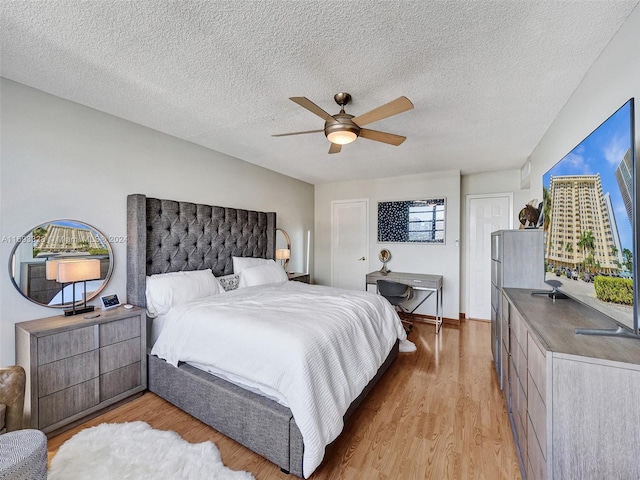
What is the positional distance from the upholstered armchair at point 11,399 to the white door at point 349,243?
14.3ft

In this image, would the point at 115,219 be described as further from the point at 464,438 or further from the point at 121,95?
the point at 464,438

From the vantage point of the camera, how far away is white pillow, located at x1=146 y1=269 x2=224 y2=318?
2.50 m

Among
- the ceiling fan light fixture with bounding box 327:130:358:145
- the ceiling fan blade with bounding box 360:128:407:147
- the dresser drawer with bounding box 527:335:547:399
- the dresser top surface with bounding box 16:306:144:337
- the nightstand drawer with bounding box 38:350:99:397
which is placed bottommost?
the nightstand drawer with bounding box 38:350:99:397

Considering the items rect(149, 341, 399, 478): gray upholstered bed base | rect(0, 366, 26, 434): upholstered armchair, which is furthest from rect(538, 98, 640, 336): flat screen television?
rect(0, 366, 26, 434): upholstered armchair

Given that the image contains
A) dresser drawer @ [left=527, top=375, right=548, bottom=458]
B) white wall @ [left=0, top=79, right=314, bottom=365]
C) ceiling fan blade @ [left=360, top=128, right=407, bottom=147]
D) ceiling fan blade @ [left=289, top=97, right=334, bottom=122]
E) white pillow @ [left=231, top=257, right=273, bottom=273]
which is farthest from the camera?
white pillow @ [left=231, top=257, right=273, bottom=273]

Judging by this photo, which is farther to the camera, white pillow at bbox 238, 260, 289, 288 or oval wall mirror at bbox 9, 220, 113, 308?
white pillow at bbox 238, 260, 289, 288

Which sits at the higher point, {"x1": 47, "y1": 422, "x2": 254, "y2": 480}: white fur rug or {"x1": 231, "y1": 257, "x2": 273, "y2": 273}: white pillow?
{"x1": 231, "y1": 257, "x2": 273, "y2": 273}: white pillow

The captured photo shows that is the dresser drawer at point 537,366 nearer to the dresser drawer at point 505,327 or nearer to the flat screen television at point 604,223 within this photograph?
the flat screen television at point 604,223

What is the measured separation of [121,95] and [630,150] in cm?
313

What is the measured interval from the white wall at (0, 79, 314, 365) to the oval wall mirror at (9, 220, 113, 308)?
0.17 ft

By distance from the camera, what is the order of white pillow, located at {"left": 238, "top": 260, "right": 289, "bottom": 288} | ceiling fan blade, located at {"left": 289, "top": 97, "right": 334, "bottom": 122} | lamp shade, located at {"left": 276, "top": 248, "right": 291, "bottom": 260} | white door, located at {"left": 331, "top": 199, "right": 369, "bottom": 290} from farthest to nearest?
white door, located at {"left": 331, "top": 199, "right": 369, "bottom": 290} → lamp shade, located at {"left": 276, "top": 248, "right": 291, "bottom": 260} → white pillow, located at {"left": 238, "top": 260, "right": 289, "bottom": 288} → ceiling fan blade, located at {"left": 289, "top": 97, "right": 334, "bottom": 122}

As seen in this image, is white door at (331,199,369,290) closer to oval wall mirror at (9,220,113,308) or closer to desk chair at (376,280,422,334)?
desk chair at (376,280,422,334)

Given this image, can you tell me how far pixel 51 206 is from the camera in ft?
7.02

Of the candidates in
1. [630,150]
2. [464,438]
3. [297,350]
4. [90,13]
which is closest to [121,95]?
[90,13]
